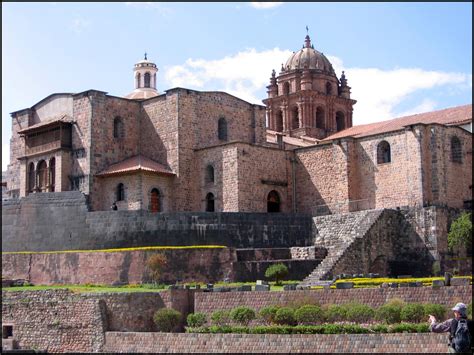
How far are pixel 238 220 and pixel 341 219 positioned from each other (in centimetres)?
492

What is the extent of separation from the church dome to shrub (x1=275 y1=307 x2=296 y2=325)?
140ft

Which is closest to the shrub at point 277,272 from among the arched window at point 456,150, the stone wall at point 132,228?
the stone wall at point 132,228

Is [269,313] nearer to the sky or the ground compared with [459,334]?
nearer to the ground

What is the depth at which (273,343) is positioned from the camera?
25.1 metres

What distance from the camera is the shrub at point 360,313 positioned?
82.8 feet

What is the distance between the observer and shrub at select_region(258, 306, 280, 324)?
87.4 ft

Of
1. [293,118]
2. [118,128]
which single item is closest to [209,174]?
[118,128]

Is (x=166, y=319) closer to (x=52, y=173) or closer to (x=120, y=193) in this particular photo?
(x=120, y=193)

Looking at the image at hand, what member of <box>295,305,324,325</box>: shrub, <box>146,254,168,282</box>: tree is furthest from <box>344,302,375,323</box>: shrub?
<box>146,254,168,282</box>: tree

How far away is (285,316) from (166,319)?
4575 mm

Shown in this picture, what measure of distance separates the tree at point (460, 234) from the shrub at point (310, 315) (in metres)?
14.1

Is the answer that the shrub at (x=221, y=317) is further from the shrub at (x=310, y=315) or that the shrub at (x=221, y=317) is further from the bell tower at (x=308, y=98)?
the bell tower at (x=308, y=98)

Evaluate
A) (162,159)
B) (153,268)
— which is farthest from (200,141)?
(153,268)

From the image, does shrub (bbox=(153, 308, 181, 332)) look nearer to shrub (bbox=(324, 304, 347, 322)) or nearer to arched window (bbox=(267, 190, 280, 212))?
shrub (bbox=(324, 304, 347, 322))
